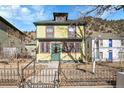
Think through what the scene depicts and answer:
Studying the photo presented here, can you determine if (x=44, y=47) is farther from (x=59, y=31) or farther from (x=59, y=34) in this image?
(x=59, y=31)

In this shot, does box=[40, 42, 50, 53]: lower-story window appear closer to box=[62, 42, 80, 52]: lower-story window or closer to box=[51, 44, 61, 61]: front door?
box=[51, 44, 61, 61]: front door

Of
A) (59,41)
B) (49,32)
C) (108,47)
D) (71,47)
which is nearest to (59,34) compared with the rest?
(59,41)

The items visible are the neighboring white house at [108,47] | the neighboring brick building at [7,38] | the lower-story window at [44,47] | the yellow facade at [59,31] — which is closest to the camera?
the yellow facade at [59,31]

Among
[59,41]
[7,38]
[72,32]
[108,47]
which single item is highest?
[72,32]

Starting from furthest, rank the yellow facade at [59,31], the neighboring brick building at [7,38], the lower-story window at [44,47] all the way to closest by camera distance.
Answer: the neighboring brick building at [7,38] < the lower-story window at [44,47] < the yellow facade at [59,31]

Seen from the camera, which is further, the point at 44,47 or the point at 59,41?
the point at 44,47

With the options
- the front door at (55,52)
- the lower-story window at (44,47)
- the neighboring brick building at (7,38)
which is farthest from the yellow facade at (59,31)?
the neighboring brick building at (7,38)

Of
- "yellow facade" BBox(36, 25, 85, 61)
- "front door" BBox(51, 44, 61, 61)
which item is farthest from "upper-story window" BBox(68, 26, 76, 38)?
"front door" BBox(51, 44, 61, 61)

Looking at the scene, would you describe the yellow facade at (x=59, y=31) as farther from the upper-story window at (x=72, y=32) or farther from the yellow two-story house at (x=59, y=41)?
the upper-story window at (x=72, y=32)

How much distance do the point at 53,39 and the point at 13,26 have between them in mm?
18028

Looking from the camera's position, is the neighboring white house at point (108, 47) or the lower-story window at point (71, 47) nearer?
the lower-story window at point (71, 47)

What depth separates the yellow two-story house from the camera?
1075 inches

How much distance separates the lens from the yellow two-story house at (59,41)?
27.3 metres

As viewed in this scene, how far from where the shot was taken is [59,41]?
90.0 ft
